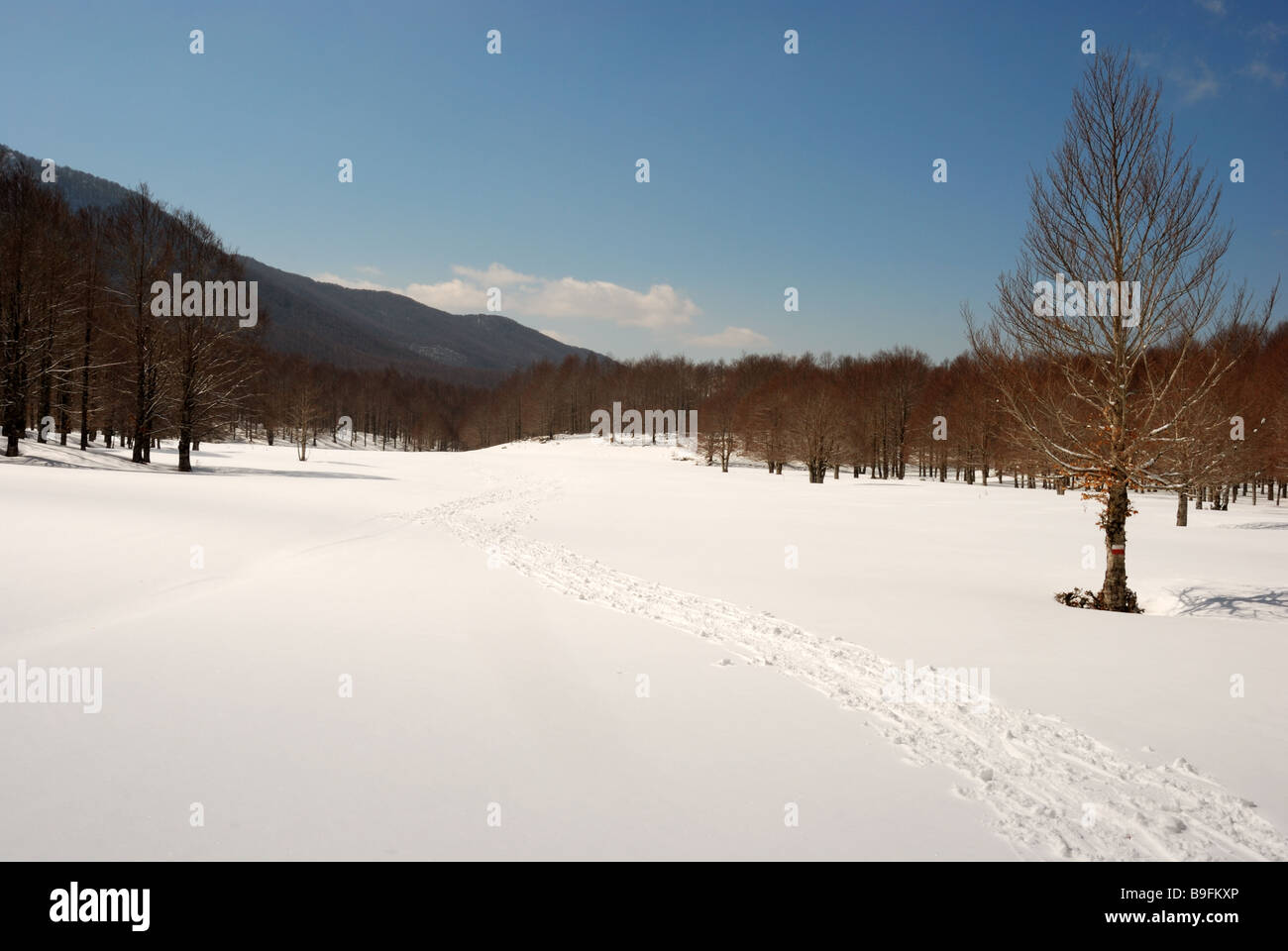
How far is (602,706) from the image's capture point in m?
6.19

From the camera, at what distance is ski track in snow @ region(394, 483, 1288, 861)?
163 inches

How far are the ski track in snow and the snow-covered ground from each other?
0.03 meters

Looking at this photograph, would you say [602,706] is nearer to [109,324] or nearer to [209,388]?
[209,388]

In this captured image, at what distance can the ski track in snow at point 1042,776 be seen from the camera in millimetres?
4152

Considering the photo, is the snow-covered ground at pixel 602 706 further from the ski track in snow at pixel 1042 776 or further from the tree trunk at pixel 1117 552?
the tree trunk at pixel 1117 552

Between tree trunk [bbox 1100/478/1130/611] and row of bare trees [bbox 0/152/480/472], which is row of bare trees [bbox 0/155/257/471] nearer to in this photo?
row of bare trees [bbox 0/152/480/472]

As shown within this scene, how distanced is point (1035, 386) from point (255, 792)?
14.3 metres

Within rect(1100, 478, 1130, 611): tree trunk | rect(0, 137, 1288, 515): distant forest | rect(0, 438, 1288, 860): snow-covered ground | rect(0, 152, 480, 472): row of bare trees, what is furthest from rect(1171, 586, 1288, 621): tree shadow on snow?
rect(0, 152, 480, 472): row of bare trees

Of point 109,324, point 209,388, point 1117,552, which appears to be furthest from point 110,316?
point 1117,552

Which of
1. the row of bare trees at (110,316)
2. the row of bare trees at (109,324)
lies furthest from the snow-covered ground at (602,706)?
the row of bare trees at (110,316)

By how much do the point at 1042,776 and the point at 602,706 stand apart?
383cm

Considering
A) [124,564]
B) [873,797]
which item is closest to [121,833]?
[873,797]
